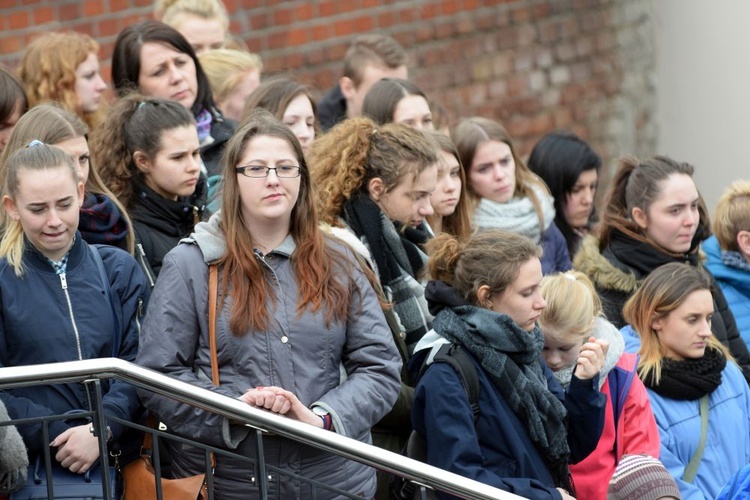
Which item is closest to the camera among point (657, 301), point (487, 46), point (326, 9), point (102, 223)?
point (102, 223)

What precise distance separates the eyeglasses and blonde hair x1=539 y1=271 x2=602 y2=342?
1077mm

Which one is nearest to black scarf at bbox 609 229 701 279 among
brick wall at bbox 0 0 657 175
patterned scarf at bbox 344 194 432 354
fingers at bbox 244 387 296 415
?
patterned scarf at bbox 344 194 432 354

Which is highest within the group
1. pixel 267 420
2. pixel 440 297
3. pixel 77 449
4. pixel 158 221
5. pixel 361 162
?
pixel 361 162

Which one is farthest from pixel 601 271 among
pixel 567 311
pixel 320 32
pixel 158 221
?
pixel 320 32

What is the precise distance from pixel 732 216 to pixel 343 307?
2427mm

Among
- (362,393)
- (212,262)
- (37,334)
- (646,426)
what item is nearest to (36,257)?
(37,334)

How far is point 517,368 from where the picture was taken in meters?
4.29

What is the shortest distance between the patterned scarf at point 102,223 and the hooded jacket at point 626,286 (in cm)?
207

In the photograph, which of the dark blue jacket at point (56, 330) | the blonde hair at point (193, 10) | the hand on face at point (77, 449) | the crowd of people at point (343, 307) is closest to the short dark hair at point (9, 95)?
the crowd of people at point (343, 307)

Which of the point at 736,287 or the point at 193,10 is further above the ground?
the point at 193,10

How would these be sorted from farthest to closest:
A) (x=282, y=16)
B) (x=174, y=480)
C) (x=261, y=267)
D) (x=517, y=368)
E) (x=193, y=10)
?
(x=282, y=16), (x=193, y=10), (x=517, y=368), (x=261, y=267), (x=174, y=480)

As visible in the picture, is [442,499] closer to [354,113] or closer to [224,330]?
[224,330]

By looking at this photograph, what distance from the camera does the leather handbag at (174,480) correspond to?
→ 3.99 metres

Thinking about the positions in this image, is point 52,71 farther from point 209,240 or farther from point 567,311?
point 567,311
